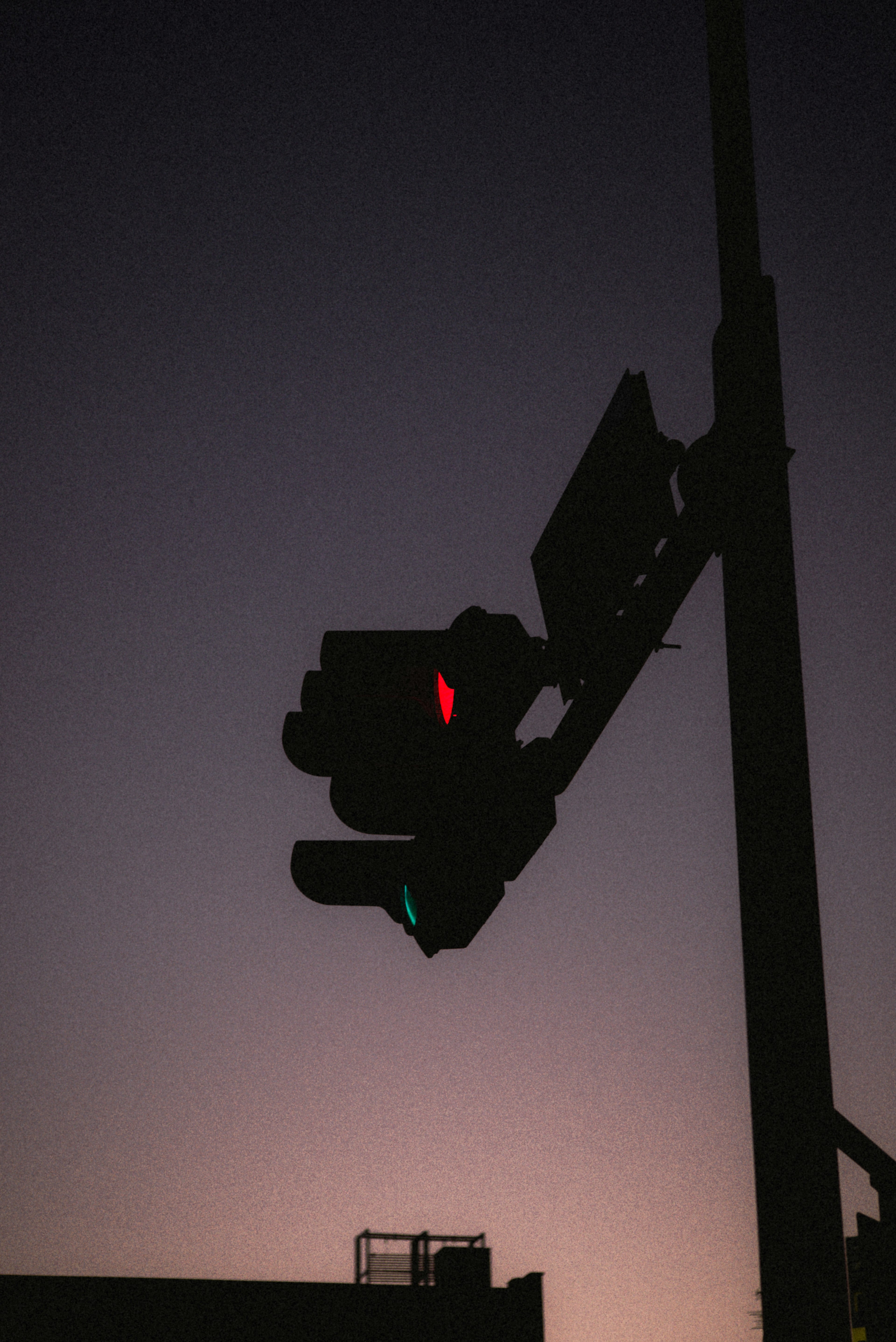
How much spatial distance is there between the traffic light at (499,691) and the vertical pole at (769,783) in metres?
0.11

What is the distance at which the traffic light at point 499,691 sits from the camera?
2.18 m

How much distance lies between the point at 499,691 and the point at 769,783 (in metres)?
0.58

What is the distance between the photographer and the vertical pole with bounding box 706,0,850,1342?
1.75m

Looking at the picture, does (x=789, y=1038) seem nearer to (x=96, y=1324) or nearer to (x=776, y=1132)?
(x=776, y=1132)

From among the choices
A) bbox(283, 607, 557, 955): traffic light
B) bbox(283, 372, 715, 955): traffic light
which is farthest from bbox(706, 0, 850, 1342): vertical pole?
bbox(283, 607, 557, 955): traffic light

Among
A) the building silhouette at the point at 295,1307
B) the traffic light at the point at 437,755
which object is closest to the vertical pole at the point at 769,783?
the traffic light at the point at 437,755

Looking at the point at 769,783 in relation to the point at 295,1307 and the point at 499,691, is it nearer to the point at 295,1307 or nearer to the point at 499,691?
the point at 499,691

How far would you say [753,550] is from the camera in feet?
6.81

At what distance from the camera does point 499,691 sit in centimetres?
229

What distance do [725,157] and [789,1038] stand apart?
1.56m

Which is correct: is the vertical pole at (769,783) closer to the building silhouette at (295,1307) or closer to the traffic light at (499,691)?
the traffic light at (499,691)

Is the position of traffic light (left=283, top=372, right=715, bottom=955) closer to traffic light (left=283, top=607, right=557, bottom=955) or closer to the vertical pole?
traffic light (left=283, top=607, right=557, bottom=955)

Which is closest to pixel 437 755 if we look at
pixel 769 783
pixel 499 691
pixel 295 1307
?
pixel 499 691

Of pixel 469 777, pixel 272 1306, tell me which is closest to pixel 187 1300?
pixel 272 1306
